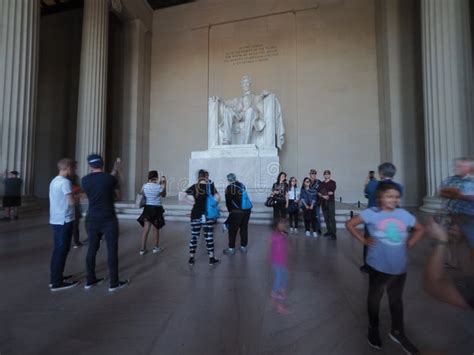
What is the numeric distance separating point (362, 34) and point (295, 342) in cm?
1325

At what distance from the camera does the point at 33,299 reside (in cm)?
270

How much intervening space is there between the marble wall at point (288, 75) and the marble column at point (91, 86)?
346cm

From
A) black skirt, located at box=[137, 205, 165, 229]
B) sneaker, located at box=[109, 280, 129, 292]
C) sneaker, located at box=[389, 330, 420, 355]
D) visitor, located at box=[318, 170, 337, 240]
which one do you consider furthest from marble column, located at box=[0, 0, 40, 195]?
sneaker, located at box=[389, 330, 420, 355]

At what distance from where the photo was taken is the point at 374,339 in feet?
6.37

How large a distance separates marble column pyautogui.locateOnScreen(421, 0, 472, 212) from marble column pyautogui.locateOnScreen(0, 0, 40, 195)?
12.0 meters

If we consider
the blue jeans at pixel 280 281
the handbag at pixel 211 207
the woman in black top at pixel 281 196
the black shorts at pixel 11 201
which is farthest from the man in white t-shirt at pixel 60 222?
the black shorts at pixel 11 201

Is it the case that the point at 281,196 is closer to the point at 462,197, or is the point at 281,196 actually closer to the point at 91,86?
the point at 462,197

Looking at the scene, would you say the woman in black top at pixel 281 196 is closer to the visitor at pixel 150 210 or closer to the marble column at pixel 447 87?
the visitor at pixel 150 210

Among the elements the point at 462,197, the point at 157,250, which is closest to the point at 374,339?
the point at 462,197

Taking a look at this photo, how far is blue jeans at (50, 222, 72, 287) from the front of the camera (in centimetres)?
297

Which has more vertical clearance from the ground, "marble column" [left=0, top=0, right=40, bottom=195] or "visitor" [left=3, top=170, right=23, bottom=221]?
"marble column" [left=0, top=0, right=40, bottom=195]

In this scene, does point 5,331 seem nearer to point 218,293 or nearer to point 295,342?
point 218,293

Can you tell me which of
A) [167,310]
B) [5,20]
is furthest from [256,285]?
[5,20]

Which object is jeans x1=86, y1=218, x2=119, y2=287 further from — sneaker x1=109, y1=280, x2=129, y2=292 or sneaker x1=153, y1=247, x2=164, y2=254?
sneaker x1=153, y1=247, x2=164, y2=254
